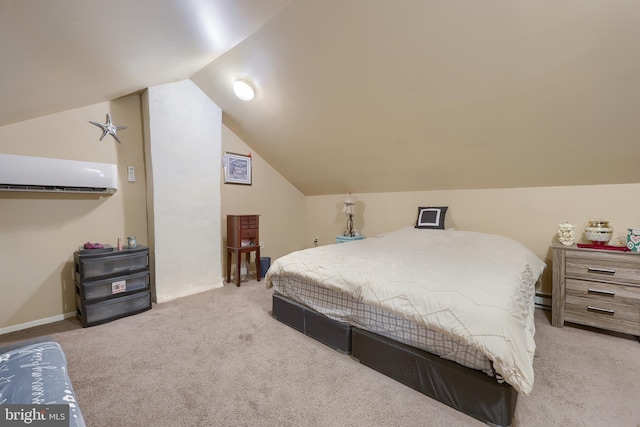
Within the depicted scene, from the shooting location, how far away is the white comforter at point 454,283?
119cm

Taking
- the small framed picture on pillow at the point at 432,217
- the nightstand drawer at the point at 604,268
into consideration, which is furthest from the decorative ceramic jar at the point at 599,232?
the small framed picture on pillow at the point at 432,217

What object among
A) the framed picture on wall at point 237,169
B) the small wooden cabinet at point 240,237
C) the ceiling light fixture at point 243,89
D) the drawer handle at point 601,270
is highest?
the ceiling light fixture at point 243,89

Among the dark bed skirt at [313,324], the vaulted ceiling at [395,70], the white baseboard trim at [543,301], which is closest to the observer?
the vaulted ceiling at [395,70]

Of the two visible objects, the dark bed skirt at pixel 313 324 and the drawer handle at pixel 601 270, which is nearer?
the dark bed skirt at pixel 313 324

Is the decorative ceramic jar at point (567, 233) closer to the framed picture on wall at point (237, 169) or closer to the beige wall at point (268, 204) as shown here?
the beige wall at point (268, 204)

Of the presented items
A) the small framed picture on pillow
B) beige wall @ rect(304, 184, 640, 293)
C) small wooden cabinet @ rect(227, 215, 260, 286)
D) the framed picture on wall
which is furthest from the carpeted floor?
the framed picture on wall

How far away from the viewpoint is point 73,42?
1.38 metres

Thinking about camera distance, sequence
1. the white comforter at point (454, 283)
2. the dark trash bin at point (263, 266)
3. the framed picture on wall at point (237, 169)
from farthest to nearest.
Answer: the dark trash bin at point (263, 266)
the framed picture on wall at point (237, 169)
the white comforter at point (454, 283)

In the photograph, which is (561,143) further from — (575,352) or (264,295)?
(264,295)

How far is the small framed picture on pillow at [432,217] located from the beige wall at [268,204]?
2189mm

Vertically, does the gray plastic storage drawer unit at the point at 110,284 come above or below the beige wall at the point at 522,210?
below

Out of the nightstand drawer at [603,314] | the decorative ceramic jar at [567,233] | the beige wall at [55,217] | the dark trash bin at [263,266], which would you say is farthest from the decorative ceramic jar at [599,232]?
the beige wall at [55,217]

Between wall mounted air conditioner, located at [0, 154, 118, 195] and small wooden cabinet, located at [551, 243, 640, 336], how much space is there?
417 cm

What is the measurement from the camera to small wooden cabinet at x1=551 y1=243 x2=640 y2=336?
203 cm
